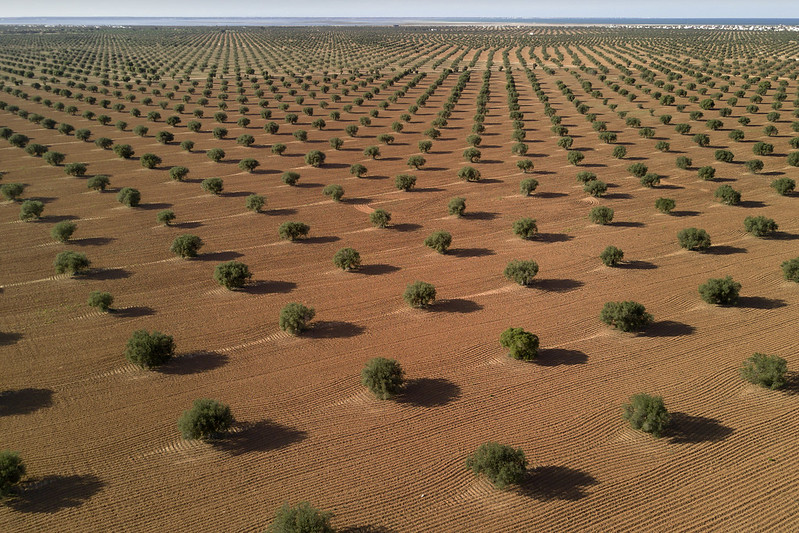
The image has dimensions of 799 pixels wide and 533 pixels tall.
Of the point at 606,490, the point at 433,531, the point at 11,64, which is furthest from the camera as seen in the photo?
the point at 11,64

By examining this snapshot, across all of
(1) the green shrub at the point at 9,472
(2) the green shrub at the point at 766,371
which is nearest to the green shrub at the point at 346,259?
(1) the green shrub at the point at 9,472

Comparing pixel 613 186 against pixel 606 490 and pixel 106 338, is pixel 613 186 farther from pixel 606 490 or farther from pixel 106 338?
pixel 106 338

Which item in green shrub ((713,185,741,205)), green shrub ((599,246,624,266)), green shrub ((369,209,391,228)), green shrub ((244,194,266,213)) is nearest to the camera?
green shrub ((599,246,624,266))

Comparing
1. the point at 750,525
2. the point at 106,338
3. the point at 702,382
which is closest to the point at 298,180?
the point at 106,338

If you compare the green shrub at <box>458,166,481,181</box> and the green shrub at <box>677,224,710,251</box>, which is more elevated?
the green shrub at <box>458,166,481,181</box>

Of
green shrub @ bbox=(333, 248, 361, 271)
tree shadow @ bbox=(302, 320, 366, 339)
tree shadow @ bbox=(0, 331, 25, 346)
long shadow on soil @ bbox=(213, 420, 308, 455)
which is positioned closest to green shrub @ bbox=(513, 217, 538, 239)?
green shrub @ bbox=(333, 248, 361, 271)

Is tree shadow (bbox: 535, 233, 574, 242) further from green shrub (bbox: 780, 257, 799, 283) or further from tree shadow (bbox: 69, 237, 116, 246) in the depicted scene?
tree shadow (bbox: 69, 237, 116, 246)

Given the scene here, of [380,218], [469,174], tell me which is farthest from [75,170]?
[469,174]
